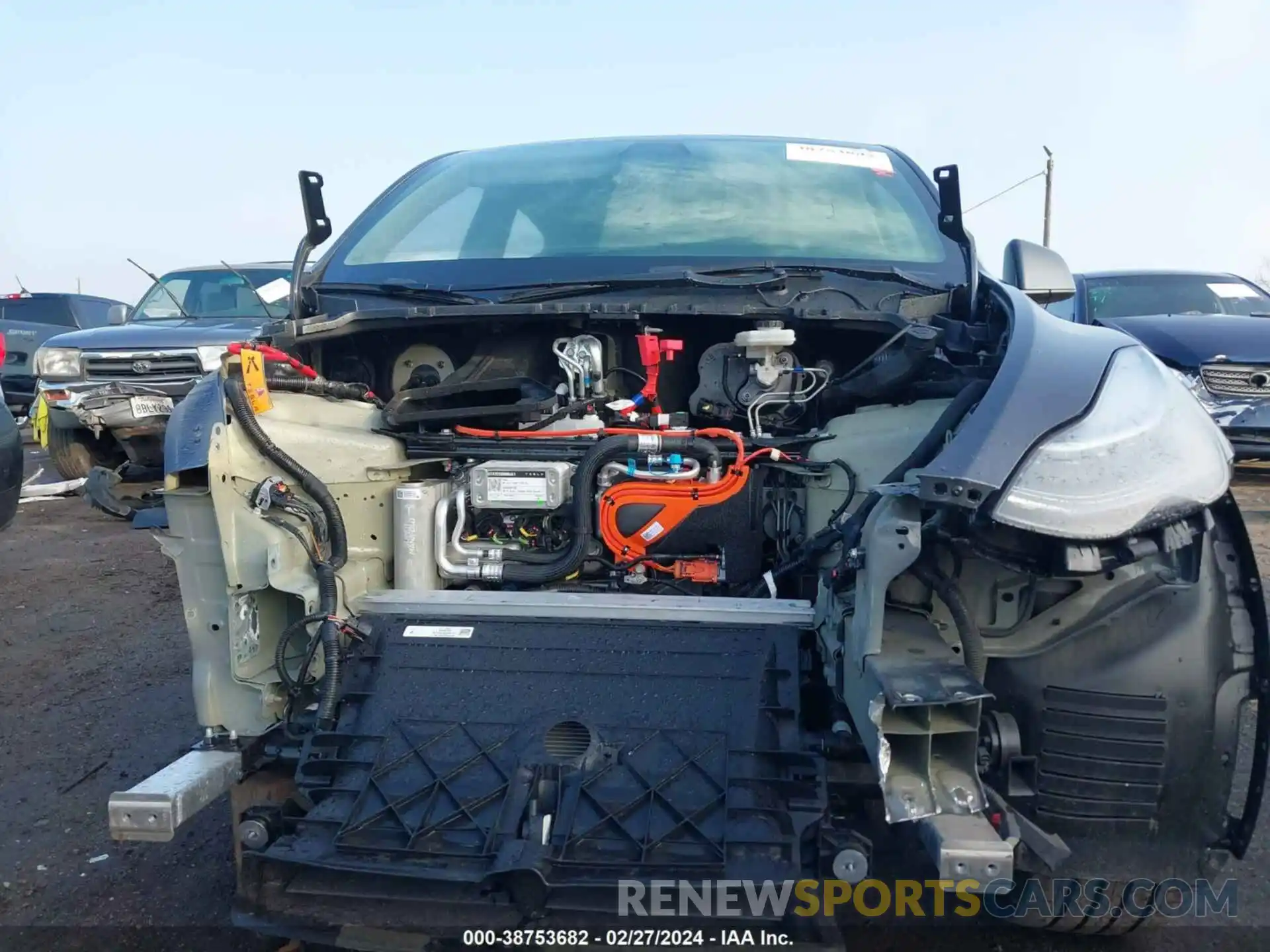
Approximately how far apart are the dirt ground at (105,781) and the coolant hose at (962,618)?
0.93 meters

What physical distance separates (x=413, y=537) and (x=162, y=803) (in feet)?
3.09

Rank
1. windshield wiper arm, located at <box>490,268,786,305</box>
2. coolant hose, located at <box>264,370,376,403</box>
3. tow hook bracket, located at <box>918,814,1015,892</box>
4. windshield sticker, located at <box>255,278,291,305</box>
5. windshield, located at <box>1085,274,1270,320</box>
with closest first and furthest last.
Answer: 1. tow hook bracket, located at <box>918,814,1015,892</box>
2. coolant hose, located at <box>264,370,376,403</box>
3. windshield wiper arm, located at <box>490,268,786,305</box>
4. windshield sticker, located at <box>255,278,291,305</box>
5. windshield, located at <box>1085,274,1270,320</box>

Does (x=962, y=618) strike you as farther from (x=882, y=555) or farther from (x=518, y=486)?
(x=518, y=486)

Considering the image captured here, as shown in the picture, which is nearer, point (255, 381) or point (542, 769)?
point (542, 769)

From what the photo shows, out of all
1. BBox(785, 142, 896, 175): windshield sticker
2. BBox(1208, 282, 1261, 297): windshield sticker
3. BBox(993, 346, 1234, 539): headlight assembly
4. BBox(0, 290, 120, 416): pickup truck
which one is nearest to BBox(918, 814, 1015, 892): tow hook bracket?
BBox(993, 346, 1234, 539): headlight assembly

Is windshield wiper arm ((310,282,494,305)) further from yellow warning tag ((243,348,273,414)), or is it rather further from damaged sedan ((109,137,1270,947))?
yellow warning tag ((243,348,273,414))

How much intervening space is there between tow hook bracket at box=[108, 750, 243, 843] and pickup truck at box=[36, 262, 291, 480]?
16.0ft

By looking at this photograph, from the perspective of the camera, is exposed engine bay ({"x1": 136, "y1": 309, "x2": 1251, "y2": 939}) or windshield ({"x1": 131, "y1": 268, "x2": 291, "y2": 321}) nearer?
exposed engine bay ({"x1": 136, "y1": 309, "x2": 1251, "y2": 939})

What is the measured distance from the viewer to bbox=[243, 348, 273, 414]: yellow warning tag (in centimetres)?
235

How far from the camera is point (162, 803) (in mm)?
1938

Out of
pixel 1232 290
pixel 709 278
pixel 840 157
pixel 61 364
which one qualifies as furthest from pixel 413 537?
pixel 1232 290

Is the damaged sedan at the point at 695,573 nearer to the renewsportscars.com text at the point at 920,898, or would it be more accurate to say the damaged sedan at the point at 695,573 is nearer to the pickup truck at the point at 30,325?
the renewsportscars.com text at the point at 920,898

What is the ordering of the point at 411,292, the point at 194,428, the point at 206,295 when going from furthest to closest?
the point at 206,295 < the point at 411,292 < the point at 194,428

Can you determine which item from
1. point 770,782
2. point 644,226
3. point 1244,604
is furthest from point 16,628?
point 1244,604
